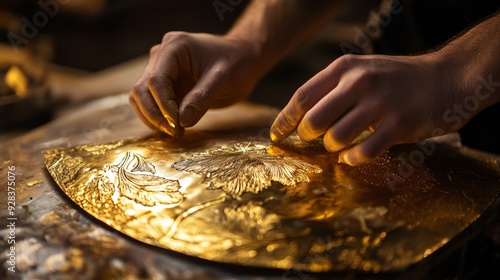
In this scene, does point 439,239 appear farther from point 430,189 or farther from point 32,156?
point 32,156

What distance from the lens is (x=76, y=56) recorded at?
3490 mm

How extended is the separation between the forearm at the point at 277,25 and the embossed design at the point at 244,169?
428mm

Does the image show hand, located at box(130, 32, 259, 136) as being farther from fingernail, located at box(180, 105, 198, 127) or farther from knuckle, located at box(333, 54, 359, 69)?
knuckle, located at box(333, 54, 359, 69)

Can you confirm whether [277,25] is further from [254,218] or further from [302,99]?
[254,218]

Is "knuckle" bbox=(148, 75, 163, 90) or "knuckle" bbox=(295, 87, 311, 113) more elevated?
"knuckle" bbox=(148, 75, 163, 90)

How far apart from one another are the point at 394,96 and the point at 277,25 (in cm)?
66

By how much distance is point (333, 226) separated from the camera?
79 centimetres

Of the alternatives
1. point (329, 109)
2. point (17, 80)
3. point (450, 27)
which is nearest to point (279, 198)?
point (329, 109)

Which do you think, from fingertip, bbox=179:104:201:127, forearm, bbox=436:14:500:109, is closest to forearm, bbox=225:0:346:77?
fingertip, bbox=179:104:201:127

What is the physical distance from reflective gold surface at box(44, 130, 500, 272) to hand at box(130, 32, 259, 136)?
0.07m

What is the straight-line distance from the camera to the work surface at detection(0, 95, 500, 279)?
29.0 inches

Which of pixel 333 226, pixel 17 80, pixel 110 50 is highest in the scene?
pixel 17 80

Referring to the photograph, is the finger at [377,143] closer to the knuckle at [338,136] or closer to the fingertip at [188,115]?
the knuckle at [338,136]

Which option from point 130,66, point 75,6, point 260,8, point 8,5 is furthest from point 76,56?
point 260,8
